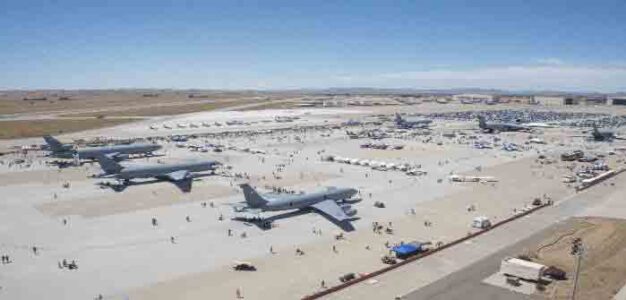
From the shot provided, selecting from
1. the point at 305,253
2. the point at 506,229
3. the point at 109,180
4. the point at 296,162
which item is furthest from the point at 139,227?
the point at 296,162

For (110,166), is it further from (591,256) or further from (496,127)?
(496,127)

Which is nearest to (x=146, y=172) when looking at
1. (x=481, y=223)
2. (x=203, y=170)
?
(x=203, y=170)

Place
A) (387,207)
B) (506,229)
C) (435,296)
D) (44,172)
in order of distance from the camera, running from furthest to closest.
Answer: (44,172) → (387,207) → (506,229) → (435,296)

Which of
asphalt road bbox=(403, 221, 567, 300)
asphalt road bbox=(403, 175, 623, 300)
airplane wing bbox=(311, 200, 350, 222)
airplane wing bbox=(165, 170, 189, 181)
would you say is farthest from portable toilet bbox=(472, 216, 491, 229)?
airplane wing bbox=(165, 170, 189, 181)

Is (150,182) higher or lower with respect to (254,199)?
lower

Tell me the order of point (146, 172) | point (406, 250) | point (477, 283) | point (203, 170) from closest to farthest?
point (477, 283) < point (406, 250) < point (146, 172) < point (203, 170)

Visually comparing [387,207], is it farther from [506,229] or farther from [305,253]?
[305,253]
